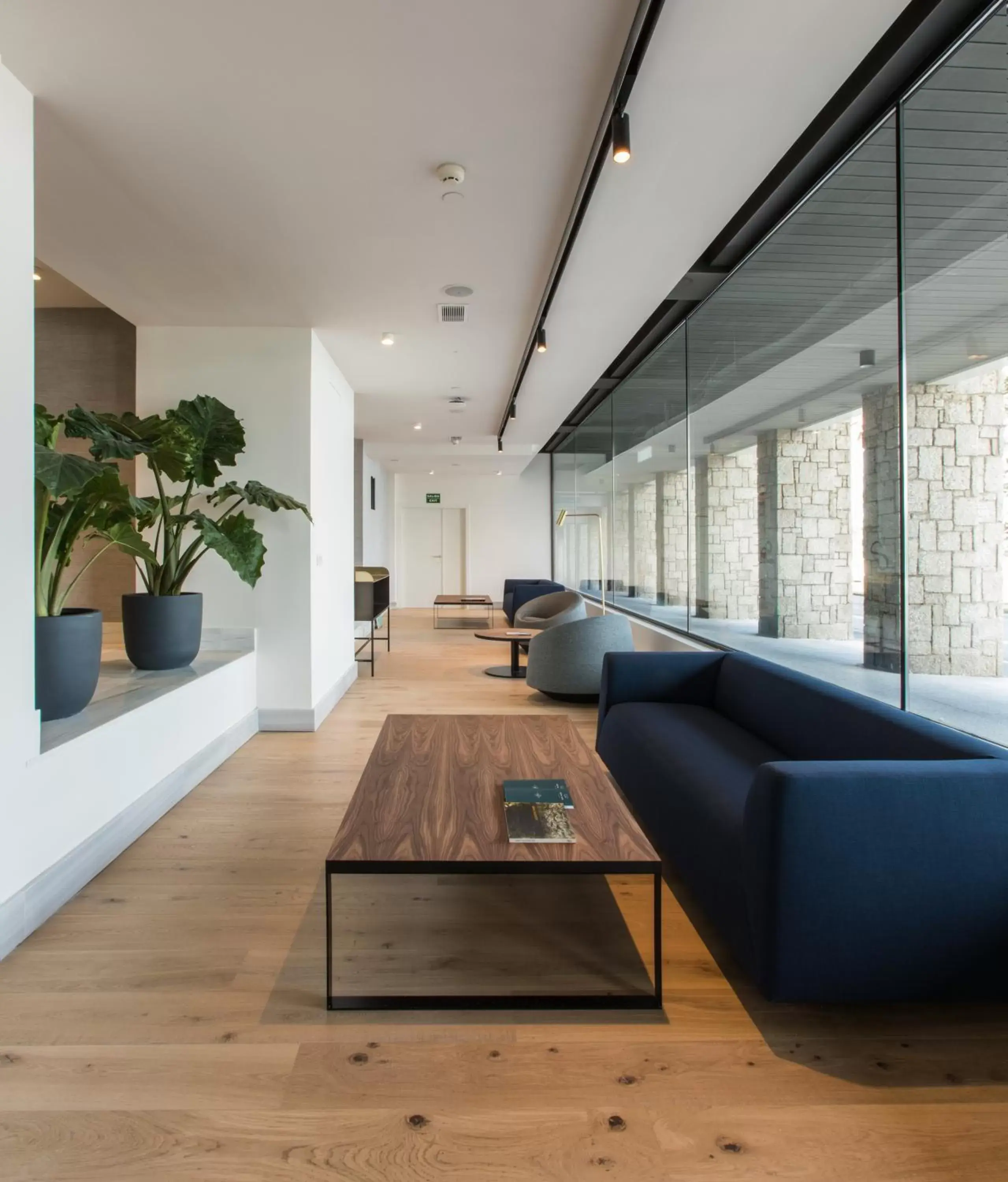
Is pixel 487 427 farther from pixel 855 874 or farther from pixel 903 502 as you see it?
pixel 855 874

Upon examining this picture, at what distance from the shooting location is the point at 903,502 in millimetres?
2721

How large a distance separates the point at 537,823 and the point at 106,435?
95.1 inches

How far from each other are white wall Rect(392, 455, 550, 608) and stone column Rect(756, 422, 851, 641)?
10011 millimetres

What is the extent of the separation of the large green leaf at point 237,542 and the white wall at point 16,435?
1.48 m

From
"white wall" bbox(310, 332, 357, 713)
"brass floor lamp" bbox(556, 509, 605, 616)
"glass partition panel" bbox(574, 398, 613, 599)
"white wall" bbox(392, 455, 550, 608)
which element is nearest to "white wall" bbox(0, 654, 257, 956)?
"white wall" bbox(310, 332, 357, 713)

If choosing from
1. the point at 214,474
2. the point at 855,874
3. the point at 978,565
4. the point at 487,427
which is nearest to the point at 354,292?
the point at 214,474

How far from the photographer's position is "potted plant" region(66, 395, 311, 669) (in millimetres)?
3572

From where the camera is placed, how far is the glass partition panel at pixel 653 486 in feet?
19.0

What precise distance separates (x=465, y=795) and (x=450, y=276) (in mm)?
2918

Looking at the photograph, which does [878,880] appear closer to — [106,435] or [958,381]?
[958,381]

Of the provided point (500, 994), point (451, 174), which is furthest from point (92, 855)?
point (451, 174)

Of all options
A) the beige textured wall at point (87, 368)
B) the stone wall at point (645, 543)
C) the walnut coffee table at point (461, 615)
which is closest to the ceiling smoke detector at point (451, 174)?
the beige textured wall at point (87, 368)

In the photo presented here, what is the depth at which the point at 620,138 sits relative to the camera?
7.79 feet

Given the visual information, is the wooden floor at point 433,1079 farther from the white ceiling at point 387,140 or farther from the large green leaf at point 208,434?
the white ceiling at point 387,140
